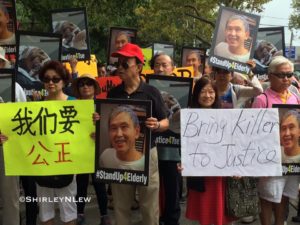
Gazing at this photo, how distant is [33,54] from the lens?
16.8ft

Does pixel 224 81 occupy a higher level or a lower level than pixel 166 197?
higher

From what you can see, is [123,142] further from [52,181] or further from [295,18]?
[295,18]

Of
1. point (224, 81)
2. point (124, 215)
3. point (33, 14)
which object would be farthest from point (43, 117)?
point (33, 14)

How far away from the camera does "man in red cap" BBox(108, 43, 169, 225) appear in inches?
142

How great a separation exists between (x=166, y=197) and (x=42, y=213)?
1.29 metres

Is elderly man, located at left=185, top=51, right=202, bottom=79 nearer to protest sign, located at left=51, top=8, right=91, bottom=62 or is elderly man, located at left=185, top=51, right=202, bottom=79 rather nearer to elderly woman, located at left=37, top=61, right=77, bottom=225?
protest sign, located at left=51, top=8, right=91, bottom=62

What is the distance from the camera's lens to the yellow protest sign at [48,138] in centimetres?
368

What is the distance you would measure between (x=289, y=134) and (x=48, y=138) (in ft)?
6.54

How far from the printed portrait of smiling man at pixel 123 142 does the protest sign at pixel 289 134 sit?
1.21 meters

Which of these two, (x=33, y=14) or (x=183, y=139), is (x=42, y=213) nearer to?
(x=183, y=139)

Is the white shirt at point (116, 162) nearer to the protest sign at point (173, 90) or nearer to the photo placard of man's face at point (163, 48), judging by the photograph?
the protest sign at point (173, 90)

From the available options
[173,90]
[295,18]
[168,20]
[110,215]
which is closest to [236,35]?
[173,90]

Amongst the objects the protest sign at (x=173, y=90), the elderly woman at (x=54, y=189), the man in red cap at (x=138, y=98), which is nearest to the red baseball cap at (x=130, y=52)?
the man in red cap at (x=138, y=98)

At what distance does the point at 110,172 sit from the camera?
3600mm
